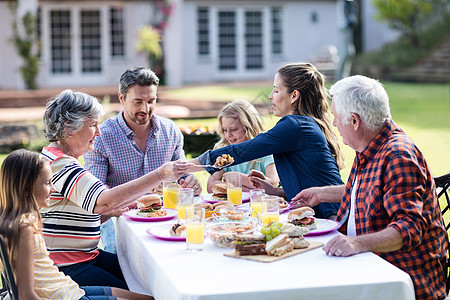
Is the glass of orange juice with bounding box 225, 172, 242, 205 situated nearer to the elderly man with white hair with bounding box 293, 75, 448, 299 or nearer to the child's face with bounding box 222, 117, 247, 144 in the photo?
the elderly man with white hair with bounding box 293, 75, 448, 299

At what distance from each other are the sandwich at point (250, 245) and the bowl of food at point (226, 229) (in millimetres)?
101

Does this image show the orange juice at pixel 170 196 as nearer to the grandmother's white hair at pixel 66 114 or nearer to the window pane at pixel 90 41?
the grandmother's white hair at pixel 66 114

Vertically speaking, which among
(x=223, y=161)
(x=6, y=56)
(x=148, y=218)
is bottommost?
(x=148, y=218)

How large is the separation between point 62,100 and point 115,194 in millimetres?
553

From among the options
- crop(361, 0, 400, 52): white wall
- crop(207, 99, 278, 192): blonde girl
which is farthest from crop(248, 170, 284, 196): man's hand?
crop(361, 0, 400, 52): white wall

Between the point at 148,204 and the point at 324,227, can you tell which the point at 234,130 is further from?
the point at 324,227

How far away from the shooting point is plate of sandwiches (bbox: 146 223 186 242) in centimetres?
276

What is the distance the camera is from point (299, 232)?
2.60 meters

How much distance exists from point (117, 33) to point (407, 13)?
30.6ft

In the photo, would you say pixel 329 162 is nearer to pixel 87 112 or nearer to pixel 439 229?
pixel 439 229

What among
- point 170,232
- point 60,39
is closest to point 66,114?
point 170,232

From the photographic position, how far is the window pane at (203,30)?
2125 centimetres

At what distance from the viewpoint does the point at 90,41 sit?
19.8m

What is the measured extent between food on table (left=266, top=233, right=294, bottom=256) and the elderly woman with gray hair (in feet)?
2.66
